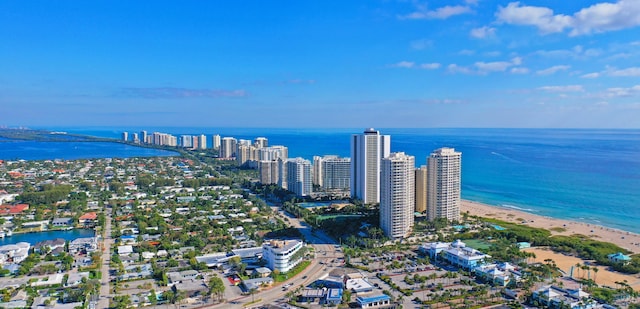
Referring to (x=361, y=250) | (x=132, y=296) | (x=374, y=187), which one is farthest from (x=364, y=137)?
(x=132, y=296)

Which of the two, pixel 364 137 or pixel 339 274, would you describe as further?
pixel 364 137

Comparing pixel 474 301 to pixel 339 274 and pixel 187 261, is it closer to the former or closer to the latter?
pixel 339 274

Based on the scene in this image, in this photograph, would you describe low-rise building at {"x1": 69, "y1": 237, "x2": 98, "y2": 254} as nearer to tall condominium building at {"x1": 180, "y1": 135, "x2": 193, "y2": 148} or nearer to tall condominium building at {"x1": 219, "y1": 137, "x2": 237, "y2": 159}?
tall condominium building at {"x1": 219, "y1": 137, "x2": 237, "y2": 159}

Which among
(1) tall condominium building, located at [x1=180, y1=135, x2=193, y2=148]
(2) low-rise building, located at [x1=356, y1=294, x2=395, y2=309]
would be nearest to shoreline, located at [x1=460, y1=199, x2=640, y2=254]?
(2) low-rise building, located at [x1=356, y1=294, x2=395, y2=309]

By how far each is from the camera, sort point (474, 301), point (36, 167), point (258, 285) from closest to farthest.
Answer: point (474, 301)
point (258, 285)
point (36, 167)

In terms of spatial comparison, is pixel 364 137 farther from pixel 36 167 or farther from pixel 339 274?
pixel 36 167

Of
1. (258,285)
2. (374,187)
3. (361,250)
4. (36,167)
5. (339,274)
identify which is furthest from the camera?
(36,167)

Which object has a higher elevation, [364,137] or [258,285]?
[364,137]

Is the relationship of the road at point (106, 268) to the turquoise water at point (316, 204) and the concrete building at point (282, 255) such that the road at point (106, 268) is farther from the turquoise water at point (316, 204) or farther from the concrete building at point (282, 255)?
the turquoise water at point (316, 204)
